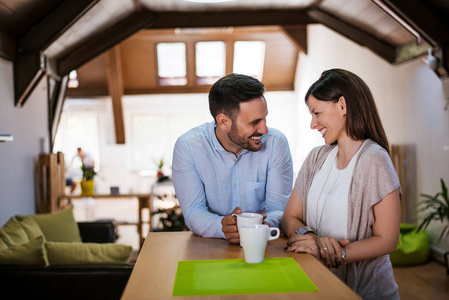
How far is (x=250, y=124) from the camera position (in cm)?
189

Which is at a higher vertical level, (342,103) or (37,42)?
(37,42)

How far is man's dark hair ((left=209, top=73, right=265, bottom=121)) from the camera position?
1882 millimetres

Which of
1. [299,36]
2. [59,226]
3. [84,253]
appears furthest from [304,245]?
[299,36]

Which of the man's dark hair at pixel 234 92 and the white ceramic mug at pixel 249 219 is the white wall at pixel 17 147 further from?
the white ceramic mug at pixel 249 219

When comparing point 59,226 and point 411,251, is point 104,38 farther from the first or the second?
point 411,251

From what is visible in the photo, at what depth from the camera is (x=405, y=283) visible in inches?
163

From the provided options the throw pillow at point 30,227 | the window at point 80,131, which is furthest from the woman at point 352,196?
the window at point 80,131

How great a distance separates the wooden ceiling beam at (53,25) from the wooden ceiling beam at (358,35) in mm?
2723

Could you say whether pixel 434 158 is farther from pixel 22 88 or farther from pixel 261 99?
pixel 22 88

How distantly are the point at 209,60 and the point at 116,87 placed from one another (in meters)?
1.88

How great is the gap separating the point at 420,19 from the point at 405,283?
90.8 inches

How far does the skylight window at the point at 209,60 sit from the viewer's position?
9312 mm

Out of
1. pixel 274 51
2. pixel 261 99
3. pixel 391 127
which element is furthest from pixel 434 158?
pixel 274 51

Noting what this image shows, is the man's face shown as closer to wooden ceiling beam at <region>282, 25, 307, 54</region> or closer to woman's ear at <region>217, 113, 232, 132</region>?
woman's ear at <region>217, 113, 232, 132</region>
